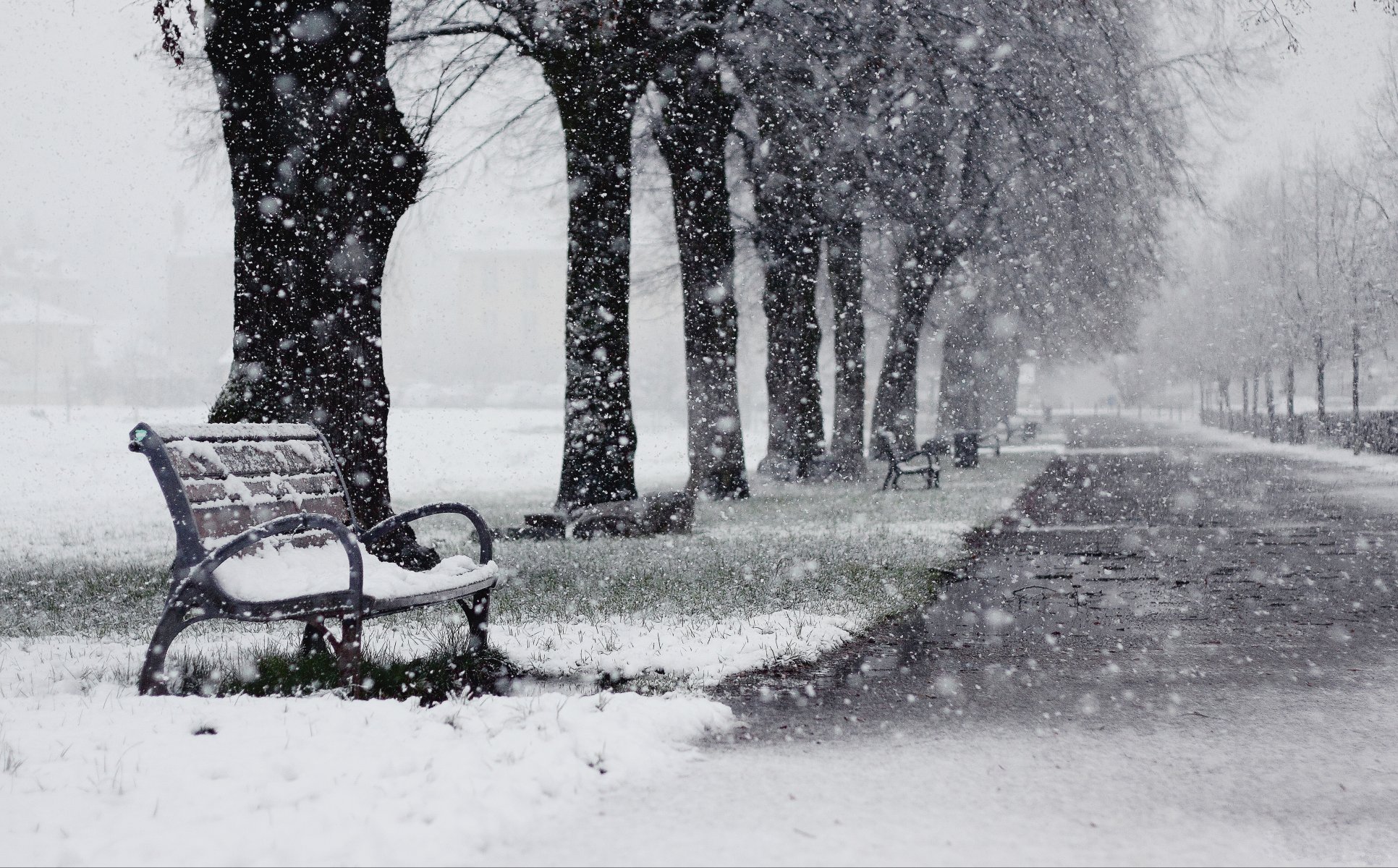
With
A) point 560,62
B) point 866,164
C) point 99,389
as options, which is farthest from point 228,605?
point 99,389

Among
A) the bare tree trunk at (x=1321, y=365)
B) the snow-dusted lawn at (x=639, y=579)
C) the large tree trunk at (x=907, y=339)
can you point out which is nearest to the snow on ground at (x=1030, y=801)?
the snow-dusted lawn at (x=639, y=579)

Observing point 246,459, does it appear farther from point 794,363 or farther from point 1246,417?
point 1246,417

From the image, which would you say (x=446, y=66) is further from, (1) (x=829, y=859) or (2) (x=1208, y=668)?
(1) (x=829, y=859)

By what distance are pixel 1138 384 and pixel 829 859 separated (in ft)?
272

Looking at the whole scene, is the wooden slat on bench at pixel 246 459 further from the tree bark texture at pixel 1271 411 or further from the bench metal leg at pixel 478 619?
the tree bark texture at pixel 1271 411

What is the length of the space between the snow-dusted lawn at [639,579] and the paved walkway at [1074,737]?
1.53 feet

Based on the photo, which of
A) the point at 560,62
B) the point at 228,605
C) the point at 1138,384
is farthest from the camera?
the point at 1138,384

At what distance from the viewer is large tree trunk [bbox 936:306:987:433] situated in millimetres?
32125

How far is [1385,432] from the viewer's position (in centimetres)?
2669

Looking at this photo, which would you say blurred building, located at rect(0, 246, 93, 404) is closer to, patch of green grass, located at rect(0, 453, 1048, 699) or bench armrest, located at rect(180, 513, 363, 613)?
patch of green grass, located at rect(0, 453, 1048, 699)

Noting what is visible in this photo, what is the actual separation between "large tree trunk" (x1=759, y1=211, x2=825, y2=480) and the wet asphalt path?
7.61 meters

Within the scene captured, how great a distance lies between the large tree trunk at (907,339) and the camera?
23.5 meters

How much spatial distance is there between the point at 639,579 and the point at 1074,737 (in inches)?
160

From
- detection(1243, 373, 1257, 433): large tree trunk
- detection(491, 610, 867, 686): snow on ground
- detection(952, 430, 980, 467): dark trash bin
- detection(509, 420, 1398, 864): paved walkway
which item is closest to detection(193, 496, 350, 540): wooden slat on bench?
detection(491, 610, 867, 686): snow on ground
